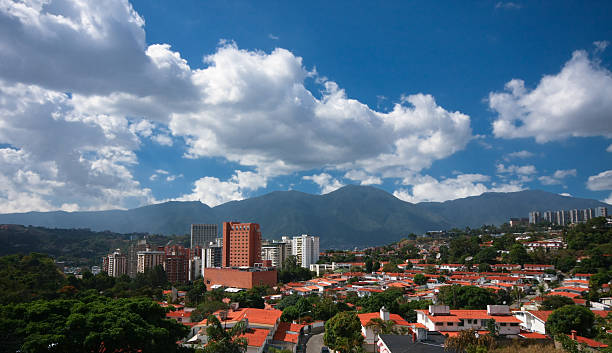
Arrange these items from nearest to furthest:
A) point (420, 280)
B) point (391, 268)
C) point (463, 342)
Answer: point (463, 342) < point (420, 280) < point (391, 268)

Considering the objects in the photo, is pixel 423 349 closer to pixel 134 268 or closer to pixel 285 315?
pixel 285 315

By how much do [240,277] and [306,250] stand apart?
33.4 metres

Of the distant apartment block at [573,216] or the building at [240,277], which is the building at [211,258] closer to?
the building at [240,277]

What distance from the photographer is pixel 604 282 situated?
130 ft

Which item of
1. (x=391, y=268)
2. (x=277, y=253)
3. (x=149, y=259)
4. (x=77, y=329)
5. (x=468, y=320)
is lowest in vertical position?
(x=391, y=268)

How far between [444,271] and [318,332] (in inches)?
1399

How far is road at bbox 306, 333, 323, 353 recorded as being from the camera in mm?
24603

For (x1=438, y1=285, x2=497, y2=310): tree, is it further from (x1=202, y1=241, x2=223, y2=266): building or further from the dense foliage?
(x1=202, y1=241, x2=223, y2=266): building

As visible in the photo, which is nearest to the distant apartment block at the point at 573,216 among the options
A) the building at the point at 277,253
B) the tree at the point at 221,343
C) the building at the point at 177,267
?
the building at the point at 277,253

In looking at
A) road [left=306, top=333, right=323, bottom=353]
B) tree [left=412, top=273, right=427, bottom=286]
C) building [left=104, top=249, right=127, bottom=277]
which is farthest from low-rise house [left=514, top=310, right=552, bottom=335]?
building [left=104, top=249, right=127, bottom=277]

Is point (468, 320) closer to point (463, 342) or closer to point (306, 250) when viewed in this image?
point (463, 342)

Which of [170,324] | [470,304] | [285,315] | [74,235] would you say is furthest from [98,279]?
[74,235]

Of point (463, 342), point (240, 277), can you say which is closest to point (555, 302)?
point (463, 342)

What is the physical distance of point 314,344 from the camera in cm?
2612
